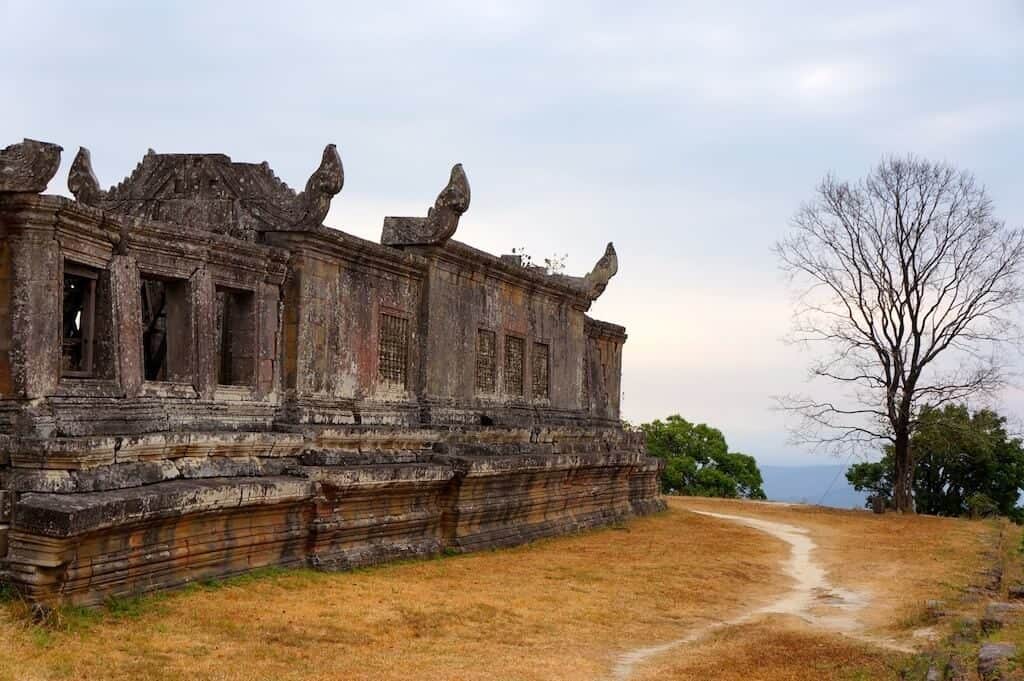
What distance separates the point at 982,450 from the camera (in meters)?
31.4

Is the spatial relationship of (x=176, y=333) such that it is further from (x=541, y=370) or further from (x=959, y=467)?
(x=959, y=467)

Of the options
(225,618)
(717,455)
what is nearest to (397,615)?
(225,618)

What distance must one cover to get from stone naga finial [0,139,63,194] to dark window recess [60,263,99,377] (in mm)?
995

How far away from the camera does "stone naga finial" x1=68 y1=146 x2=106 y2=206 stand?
13.7m

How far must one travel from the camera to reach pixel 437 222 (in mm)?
15562

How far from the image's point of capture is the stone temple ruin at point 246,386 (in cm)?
923

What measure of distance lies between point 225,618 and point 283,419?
362 centimetres

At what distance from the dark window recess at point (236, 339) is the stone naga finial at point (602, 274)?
10.2 metres

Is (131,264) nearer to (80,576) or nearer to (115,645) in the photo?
(80,576)

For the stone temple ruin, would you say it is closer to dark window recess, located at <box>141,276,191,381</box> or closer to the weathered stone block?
dark window recess, located at <box>141,276,191,381</box>

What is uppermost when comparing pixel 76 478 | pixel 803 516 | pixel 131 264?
pixel 131 264

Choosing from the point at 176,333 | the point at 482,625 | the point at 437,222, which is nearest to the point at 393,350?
the point at 437,222

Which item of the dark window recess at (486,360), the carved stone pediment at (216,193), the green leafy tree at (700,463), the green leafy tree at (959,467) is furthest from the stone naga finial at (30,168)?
the green leafy tree at (700,463)

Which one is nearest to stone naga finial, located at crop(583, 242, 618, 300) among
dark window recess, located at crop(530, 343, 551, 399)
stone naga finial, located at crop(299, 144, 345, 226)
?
dark window recess, located at crop(530, 343, 551, 399)
